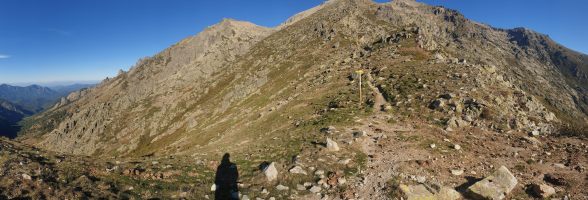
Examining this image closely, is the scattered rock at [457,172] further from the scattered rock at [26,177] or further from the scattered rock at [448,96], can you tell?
the scattered rock at [26,177]

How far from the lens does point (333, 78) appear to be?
66312 millimetres

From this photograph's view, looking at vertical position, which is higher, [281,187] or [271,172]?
[271,172]

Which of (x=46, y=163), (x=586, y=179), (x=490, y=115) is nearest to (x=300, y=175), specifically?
(x=46, y=163)

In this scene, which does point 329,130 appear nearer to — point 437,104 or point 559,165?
point 437,104

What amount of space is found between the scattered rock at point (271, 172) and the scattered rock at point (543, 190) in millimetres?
14686

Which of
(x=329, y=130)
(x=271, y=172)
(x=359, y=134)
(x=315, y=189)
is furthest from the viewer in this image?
(x=329, y=130)

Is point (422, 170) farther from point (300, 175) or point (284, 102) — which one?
point (284, 102)

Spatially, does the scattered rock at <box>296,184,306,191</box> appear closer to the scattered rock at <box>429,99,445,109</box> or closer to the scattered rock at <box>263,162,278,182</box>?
the scattered rock at <box>263,162,278,182</box>

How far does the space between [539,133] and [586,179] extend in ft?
35.7

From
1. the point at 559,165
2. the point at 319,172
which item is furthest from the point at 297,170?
the point at 559,165

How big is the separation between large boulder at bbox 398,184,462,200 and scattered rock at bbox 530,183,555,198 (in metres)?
4.16

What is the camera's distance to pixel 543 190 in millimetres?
18969

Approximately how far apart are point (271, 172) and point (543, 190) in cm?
1526

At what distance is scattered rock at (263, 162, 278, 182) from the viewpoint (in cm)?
2191
